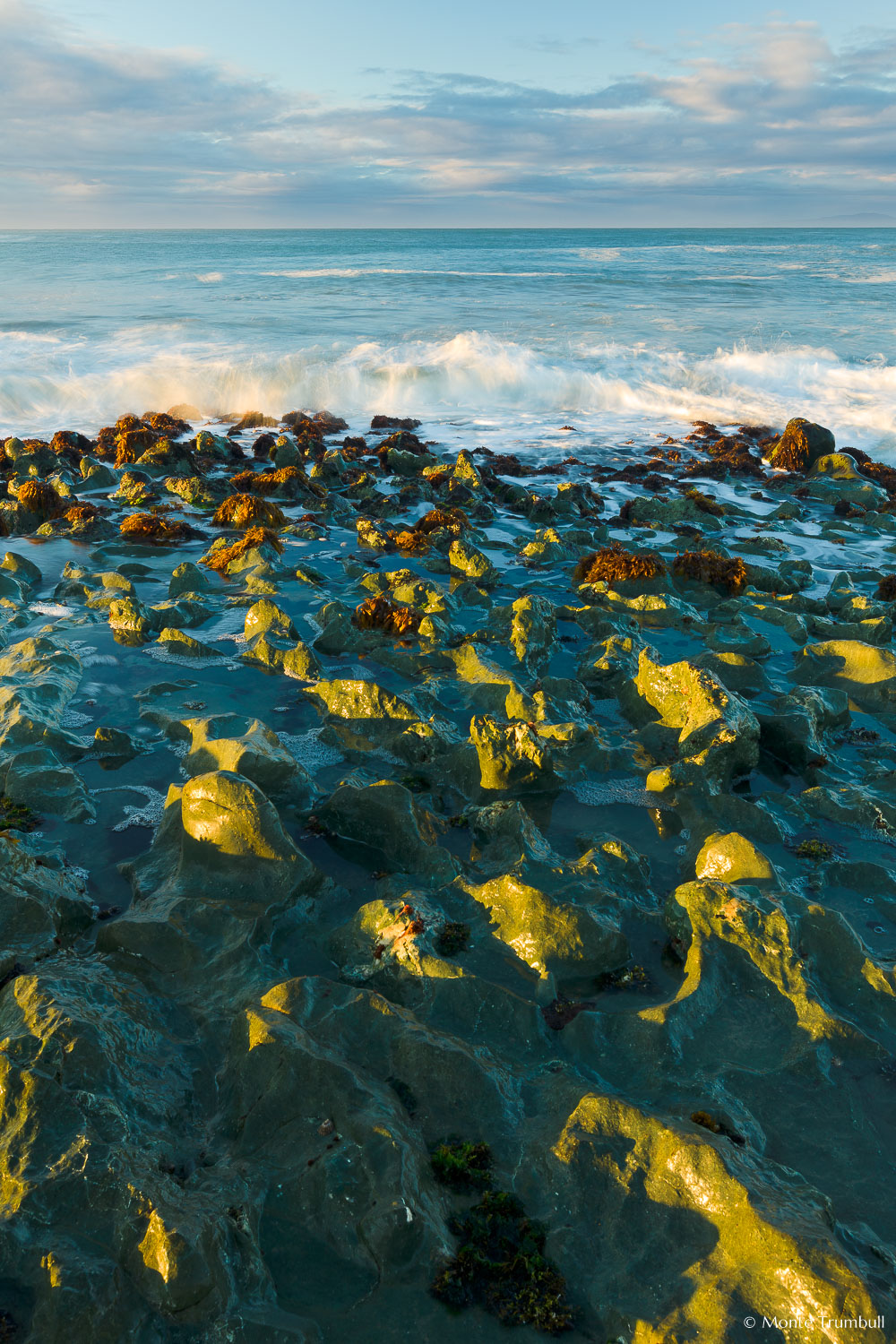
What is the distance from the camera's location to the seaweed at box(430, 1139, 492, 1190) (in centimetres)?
447

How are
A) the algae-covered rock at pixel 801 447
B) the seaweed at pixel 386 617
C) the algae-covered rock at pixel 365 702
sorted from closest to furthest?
the algae-covered rock at pixel 365 702
the seaweed at pixel 386 617
the algae-covered rock at pixel 801 447

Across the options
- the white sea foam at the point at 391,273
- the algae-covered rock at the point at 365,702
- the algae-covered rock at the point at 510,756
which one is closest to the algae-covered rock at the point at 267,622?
the algae-covered rock at the point at 365,702

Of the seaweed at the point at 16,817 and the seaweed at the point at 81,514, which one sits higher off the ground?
the seaweed at the point at 81,514

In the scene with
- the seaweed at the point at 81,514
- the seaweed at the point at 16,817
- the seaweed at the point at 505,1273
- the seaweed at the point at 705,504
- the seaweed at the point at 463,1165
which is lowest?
the seaweed at the point at 505,1273

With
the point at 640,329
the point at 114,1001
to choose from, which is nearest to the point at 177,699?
the point at 114,1001

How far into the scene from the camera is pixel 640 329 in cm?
4075

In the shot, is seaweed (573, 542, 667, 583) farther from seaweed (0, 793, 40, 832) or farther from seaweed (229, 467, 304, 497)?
seaweed (0, 793, 40, 832)

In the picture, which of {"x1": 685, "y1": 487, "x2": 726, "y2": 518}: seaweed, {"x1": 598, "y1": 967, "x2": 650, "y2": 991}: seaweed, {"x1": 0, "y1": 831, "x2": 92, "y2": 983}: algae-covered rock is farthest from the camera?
{"x1": 685, "y1": 487, "x2": 726, "y2": 518}: seaweed

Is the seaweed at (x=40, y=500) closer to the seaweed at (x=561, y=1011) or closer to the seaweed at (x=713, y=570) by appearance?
the seaweed at (x=713, y=570)

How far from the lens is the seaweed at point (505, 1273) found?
392 cm

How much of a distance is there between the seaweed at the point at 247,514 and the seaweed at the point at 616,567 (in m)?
6.53

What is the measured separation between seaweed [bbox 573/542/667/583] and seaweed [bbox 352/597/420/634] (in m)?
3.61

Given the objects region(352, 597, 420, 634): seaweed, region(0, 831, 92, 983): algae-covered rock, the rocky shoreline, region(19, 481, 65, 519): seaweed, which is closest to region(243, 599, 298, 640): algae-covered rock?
the rocky shoreline

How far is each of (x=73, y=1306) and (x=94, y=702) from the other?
714cm
